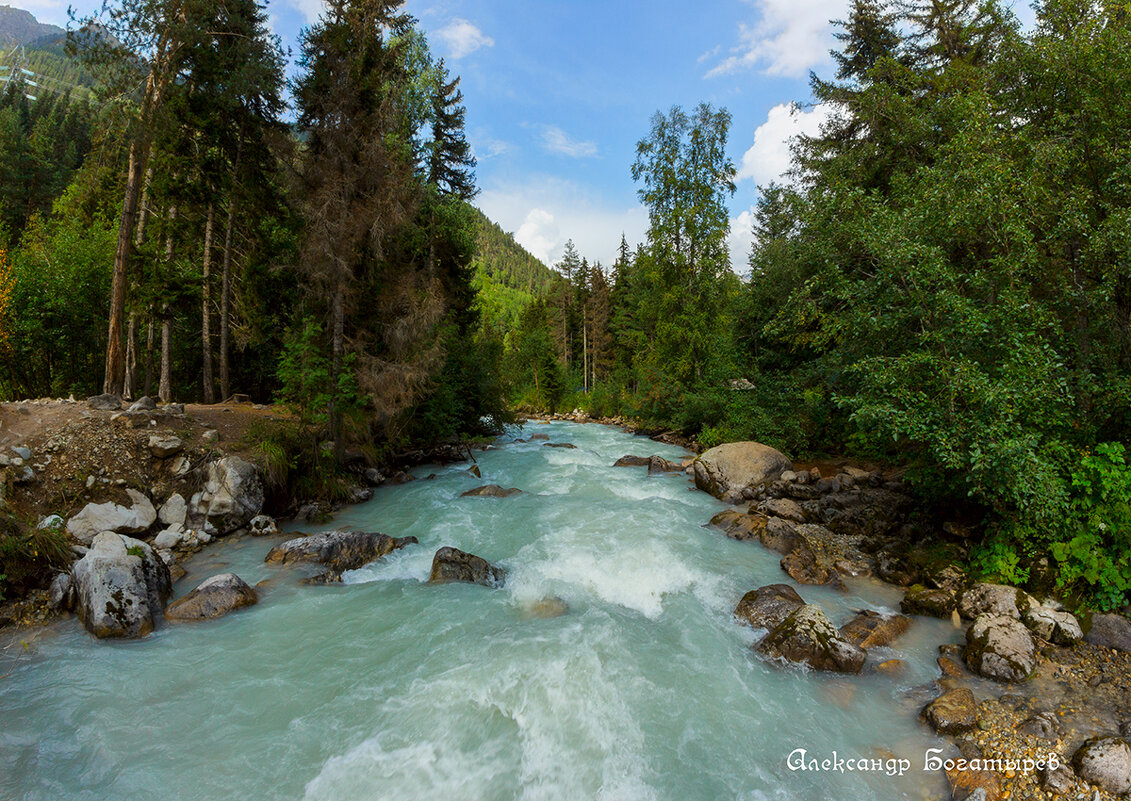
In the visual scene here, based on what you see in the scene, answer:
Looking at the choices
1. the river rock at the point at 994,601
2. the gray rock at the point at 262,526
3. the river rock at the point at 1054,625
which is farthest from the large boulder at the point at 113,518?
the river rock at the point at 1054,625

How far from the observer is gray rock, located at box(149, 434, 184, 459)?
9258 mm

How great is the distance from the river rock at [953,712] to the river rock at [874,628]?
3.69 ft

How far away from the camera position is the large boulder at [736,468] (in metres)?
13.5

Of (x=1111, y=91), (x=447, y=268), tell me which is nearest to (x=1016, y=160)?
(x=1111, y=91)

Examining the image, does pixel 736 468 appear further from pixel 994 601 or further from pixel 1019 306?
pixel 1019 306

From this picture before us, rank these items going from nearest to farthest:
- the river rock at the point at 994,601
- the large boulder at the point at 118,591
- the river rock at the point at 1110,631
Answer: the river rock at the point at 1110,631 → the large boulder at the point at 118,591 → the river rock at the point at 994,601

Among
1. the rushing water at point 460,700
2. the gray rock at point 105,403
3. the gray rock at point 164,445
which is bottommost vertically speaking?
the rushing water at point 460,700

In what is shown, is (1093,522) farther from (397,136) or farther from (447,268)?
(447,268)

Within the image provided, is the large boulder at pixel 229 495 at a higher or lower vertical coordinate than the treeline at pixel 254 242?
lower

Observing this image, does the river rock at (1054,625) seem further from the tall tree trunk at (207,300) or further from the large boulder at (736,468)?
the tall tree trunk at (207,300)

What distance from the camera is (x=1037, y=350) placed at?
6.44m

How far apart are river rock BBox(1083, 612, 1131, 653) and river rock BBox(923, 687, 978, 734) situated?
2219 mm

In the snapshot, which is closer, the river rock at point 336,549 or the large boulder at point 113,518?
the large boulder at point 113,518

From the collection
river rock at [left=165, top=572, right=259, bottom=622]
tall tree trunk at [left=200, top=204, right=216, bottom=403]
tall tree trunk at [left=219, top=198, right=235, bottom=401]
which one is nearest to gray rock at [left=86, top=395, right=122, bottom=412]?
tall tree trunk at [left=219, top=198, right=235, bottom=401]
